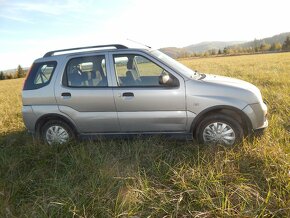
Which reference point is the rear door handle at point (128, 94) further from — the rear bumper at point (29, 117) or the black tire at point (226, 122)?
the rear bumper at point (29, 117)

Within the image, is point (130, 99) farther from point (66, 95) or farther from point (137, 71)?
point (66, 95)

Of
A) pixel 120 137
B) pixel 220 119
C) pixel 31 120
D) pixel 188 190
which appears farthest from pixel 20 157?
pixel 220 119

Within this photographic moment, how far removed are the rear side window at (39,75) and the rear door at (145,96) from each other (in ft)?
4.08

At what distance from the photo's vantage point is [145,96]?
467cm

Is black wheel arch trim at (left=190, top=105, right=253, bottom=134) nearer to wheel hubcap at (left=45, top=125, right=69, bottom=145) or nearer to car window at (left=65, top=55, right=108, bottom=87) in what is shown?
car window at (left=65, top=55, right=108, bottom=87)

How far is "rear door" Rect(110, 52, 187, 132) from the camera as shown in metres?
4.61

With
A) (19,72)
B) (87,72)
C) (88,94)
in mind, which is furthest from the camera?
(19,72)

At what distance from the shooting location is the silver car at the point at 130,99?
4.50 metres

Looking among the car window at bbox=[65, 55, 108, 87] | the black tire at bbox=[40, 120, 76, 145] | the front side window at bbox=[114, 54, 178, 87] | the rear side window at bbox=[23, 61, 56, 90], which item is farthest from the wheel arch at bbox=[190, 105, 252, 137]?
the rear side window at bbox=[23, 61, 56, 90]

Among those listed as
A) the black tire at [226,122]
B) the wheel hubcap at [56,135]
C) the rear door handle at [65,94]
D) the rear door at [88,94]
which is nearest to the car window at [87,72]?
the rear door at [88,94]

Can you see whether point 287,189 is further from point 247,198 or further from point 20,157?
point 20,157

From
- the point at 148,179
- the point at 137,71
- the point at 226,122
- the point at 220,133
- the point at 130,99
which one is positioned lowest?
the point at 148,179

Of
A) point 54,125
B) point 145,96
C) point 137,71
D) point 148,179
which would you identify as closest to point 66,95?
point 54,125

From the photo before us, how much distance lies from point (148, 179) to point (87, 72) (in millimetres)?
2304
